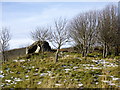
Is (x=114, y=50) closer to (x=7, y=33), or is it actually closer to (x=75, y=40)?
(x=75, y=40)

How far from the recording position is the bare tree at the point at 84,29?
2205cm

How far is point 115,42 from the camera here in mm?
23578

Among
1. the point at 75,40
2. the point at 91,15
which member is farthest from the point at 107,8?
the point at 75,40

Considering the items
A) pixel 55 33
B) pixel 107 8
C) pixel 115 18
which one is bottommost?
pixel 55 33

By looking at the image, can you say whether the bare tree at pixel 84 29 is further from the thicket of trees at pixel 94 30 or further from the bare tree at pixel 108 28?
the bare tree at pixel 108 28

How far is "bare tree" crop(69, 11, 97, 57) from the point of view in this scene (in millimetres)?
22047

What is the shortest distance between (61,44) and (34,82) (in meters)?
8.49

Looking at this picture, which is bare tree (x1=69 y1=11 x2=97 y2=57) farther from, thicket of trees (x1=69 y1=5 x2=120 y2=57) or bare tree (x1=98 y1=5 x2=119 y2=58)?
bare tree (x1=98 y1=5 x2=119 y2=58)


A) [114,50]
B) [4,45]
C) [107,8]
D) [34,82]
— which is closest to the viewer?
[34,82]

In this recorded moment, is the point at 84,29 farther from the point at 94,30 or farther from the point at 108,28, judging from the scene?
the point at 108,28

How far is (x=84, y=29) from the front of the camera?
862 inches

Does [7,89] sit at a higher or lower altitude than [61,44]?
lower

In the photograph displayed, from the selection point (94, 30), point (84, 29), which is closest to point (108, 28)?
point (94, 30)

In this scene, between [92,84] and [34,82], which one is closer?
[92,84]
